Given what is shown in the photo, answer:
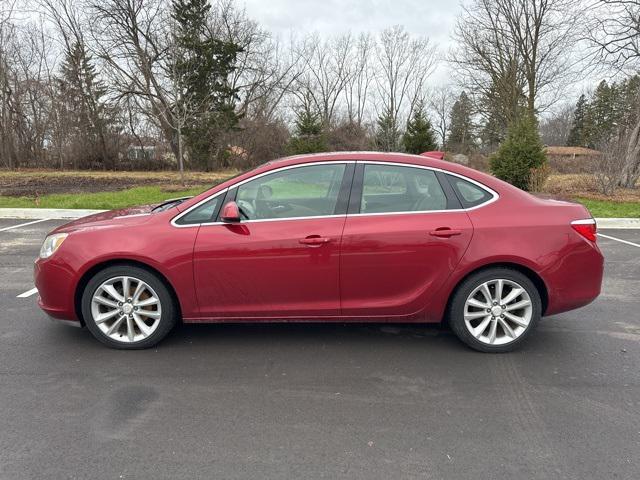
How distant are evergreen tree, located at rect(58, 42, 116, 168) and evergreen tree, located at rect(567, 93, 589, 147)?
59.9 metres

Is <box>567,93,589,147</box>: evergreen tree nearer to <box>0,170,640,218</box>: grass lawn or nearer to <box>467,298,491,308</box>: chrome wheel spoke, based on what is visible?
<box>0,170,640,218</box>: grass lawn

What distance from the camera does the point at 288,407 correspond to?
2.82m

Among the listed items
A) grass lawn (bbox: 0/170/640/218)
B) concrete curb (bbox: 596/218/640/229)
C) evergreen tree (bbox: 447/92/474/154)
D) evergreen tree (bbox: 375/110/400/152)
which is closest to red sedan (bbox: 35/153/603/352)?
concrete curb (bbox: 596/218/640/229)

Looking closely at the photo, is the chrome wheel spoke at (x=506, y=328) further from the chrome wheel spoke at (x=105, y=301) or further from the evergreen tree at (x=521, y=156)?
the evergreen tree at (x=521, y=156)

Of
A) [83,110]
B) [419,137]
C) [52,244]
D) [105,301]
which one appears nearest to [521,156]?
[419,137]

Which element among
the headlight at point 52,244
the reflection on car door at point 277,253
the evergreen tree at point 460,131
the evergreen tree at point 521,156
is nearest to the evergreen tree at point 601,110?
the evergreen tree at point 460,131

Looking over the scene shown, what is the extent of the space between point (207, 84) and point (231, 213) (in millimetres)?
30097

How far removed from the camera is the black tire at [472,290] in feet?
11.3

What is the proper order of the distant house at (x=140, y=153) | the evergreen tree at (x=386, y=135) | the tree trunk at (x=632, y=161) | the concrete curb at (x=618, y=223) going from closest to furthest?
the concrete curb at (x=618, y=223), the tree trunk at (x=632, y=161), the distant house at (x=140, y=153), the evergreen tree at (x=386, y=135)

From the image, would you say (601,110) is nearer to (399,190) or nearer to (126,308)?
(399,190)

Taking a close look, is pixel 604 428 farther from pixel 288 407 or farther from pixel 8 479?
pixel 8 479

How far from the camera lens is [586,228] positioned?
136 inches

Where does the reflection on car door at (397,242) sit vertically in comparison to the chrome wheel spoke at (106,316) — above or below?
above

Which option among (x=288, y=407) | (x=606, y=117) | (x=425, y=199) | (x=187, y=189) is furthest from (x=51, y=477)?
(x=606, y=117)
